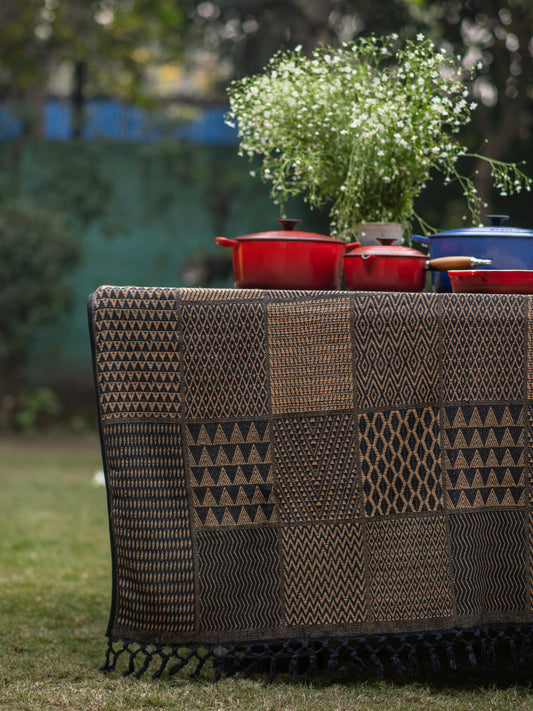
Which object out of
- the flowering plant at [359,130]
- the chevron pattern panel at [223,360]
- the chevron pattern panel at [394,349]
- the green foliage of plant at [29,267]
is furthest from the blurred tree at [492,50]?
the chevron pattern panel at [223,360]

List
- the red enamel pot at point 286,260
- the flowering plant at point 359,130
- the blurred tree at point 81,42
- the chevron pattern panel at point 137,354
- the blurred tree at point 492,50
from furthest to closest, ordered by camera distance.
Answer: the blurred tree at point 81,42 < the blurred tree at point 492,50 < the flowering plant at point 359,130 < the red enamel pot at point 286,260 < the chevron pattern panel at point 137,354

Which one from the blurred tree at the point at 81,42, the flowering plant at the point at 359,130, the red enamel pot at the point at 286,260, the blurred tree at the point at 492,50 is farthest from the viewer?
the blurred tree at the point at 81,42

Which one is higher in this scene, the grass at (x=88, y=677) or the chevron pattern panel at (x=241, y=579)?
the chevron pattern panel at (x=241, y=579)

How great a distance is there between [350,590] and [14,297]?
15.4 ft

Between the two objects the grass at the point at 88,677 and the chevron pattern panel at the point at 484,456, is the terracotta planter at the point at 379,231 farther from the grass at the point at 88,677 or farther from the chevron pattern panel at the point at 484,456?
the grass at the point at 88,677

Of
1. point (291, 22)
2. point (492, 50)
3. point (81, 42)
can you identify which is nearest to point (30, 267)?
point (81, 42)

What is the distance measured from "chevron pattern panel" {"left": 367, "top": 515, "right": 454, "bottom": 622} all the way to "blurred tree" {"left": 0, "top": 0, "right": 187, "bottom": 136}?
5.75 meters

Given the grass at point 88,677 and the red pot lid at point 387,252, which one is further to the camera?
the red pot lid at point 387,252

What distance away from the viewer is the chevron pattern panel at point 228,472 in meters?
1.76

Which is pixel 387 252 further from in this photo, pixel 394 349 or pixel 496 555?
pixel 496 555

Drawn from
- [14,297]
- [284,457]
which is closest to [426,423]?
[284,457]

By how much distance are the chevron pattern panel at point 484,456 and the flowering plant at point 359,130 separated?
676 mm

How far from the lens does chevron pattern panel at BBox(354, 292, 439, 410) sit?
1.79m

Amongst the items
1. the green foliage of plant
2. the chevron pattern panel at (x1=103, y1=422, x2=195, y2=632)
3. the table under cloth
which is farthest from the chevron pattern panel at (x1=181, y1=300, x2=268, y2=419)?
the green foliage of plant
